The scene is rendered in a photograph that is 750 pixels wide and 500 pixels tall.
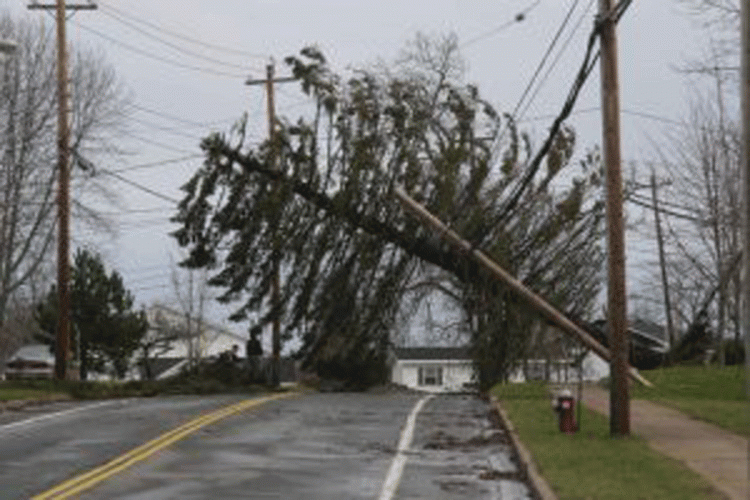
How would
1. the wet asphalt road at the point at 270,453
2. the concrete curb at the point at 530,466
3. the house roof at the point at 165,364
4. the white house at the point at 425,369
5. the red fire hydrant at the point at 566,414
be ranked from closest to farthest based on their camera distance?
the concrete curb at the point at 530,466 < the wet asphalt road at the point at 270,453 < the red fire hydrant at the point at 566,414 < the white house at the point at 425,369 < the house roof at the point at 165,364

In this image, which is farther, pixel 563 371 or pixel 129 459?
pixel 563 371

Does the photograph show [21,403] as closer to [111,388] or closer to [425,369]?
[111,388]

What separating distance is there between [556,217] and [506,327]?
17.0 ft

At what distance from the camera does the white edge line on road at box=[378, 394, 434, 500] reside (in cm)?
1329

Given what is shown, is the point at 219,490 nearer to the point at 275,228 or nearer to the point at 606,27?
the point at 606,27

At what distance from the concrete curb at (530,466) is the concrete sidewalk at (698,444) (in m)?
1.52

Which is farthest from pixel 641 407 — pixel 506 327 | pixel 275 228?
pixel 275 228

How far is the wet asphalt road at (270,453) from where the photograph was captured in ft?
44.3

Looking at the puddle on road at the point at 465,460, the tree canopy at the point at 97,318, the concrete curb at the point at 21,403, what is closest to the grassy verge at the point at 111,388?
the concrete curb at the point at 21,403

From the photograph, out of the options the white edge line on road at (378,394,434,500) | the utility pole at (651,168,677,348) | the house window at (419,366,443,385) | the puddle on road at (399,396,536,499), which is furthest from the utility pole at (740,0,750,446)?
the house window at (419,366,443,385)

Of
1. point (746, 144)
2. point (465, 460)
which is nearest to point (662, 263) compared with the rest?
point (746, 144)

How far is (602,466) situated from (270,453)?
4.51 m

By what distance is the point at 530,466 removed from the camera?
14.4m

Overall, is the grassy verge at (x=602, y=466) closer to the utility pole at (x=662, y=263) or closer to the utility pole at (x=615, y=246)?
the utility pole at (x=615, y=246)
